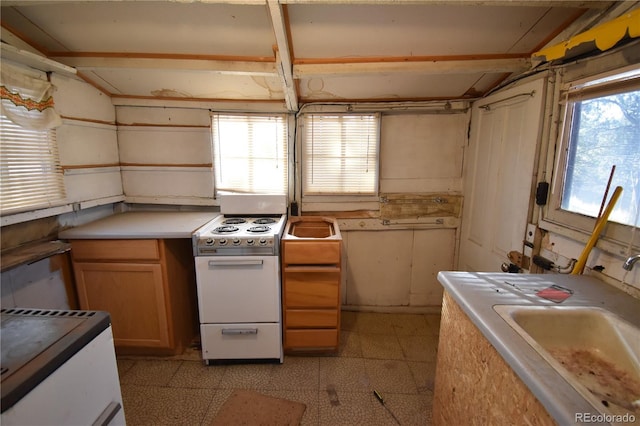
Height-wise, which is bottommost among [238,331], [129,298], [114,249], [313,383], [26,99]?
[313,383]

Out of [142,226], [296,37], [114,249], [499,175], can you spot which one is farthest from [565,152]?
[114,249]

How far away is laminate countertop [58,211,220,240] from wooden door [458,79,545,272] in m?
2.16

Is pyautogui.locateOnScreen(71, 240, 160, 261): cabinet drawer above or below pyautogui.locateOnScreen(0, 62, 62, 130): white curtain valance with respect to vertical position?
below

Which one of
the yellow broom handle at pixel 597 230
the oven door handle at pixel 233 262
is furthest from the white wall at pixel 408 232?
the yellow broom handle at pixel 597 230

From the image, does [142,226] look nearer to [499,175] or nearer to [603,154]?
[499,175]

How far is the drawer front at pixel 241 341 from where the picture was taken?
1977mm

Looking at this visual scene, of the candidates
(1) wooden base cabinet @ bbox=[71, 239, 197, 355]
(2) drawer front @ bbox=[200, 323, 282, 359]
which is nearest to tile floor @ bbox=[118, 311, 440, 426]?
(2) drawer front @ bbox=[200, 323, 282, 359]

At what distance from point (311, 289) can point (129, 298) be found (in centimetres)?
127

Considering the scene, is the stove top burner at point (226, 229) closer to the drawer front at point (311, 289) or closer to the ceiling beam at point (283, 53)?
the drawer front at point (311, 289)

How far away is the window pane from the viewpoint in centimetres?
119

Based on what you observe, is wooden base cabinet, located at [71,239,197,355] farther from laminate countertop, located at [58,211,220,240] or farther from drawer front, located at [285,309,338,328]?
drawer front, located at [285,309,338,328]

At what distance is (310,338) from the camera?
2080 millimetres

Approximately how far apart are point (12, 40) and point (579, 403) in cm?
297

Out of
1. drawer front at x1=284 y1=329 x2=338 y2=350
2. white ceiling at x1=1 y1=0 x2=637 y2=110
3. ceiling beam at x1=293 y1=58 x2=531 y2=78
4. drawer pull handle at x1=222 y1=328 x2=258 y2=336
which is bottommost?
drawer front at x1=284 y1=329 x2=338 y2=350
